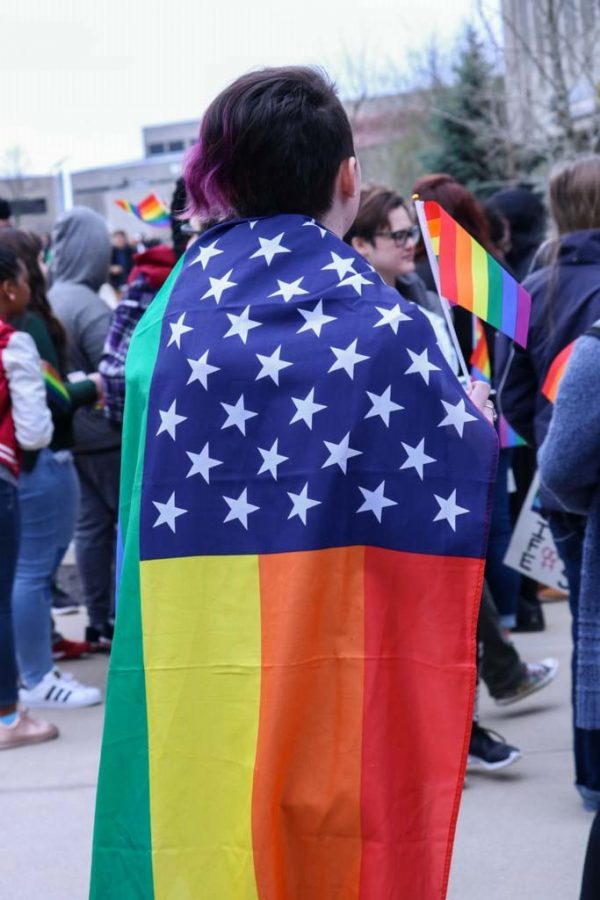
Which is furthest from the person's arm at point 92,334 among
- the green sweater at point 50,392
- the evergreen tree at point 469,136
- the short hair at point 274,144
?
the evergreen tree at point 469,136

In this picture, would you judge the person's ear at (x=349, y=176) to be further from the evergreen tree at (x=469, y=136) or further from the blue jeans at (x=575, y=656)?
the evergreen tree at (x=469, y=136)

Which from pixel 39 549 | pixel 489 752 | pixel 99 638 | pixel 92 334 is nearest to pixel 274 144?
pixel 489 752

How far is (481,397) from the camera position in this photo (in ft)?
8.87

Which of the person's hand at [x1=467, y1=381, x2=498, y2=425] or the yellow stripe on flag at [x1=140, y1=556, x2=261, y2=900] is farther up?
the person's hand at [x1=467, y1=381, x2=498, y2=425]

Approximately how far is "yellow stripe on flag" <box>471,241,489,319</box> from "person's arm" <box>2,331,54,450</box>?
250cm

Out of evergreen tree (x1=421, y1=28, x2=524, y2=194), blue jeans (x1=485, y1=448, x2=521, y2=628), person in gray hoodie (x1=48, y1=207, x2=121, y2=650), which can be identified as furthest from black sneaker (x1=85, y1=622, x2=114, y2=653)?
evergreen tree (x1=421, y1=28, x2=524, y2=194)

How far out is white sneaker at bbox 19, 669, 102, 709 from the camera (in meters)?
6.07

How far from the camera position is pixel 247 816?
251 cm

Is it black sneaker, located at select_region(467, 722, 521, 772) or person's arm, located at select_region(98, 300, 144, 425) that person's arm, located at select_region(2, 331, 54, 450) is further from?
black sneaker, located at select_region(467, 722, 521, 772)

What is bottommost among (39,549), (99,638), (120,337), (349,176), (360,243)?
(99,638)

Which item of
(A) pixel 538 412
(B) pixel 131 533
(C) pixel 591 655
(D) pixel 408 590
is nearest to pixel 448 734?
(D) pixel 408 590

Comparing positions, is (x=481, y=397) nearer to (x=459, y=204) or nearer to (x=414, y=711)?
(x=414, y=711)

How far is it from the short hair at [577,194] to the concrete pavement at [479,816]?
71.6 inches

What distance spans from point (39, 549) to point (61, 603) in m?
2.27
